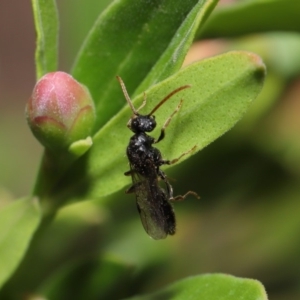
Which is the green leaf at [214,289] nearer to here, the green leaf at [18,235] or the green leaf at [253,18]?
the green leaf at [18,235]

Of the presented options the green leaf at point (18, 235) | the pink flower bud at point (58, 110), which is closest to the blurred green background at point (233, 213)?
the green leaf at point (18, 235)

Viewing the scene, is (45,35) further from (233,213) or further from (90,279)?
(233,213)

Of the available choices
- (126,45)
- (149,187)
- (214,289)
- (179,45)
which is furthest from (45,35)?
(214,289)

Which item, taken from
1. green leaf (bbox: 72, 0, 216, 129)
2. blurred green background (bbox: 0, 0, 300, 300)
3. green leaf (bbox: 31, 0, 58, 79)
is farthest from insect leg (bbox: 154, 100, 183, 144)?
blurred green background (bbox: 0, 0, 300, 300)

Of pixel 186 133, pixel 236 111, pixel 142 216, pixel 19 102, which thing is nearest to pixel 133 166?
pixel 142 216

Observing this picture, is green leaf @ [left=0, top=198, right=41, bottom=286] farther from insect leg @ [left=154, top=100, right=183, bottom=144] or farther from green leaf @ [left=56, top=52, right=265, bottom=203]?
insect leg @ [left=154, top=100, right=183, bottom=144]
